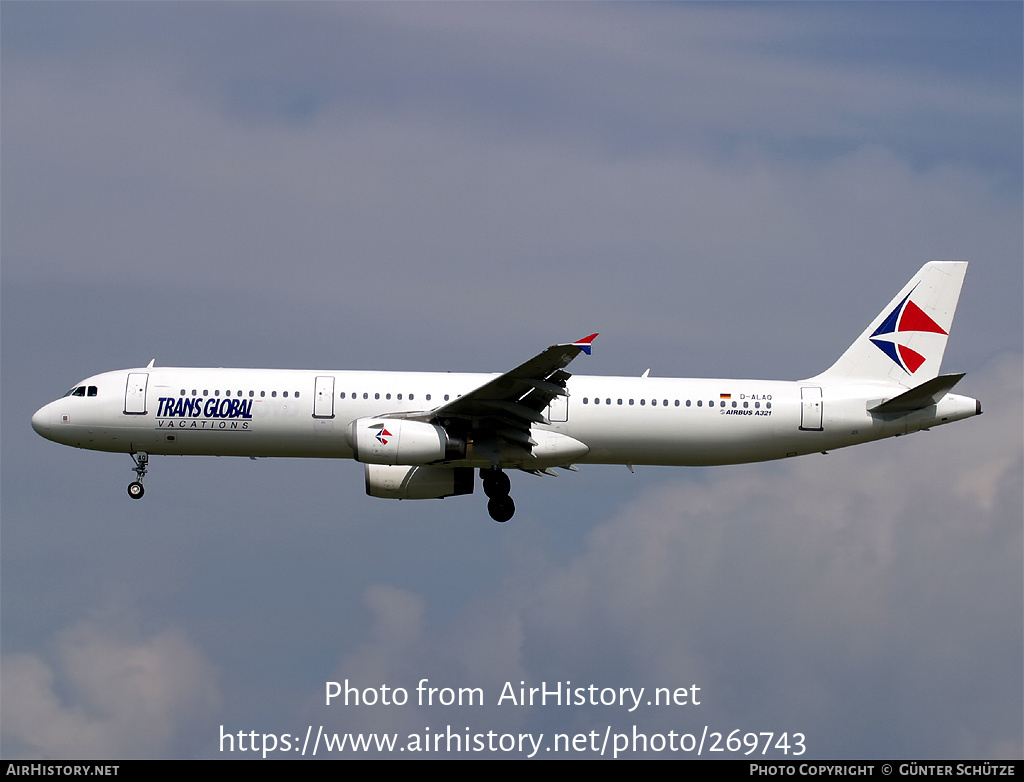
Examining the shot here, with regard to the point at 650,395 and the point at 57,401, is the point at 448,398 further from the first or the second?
the point at 57,401

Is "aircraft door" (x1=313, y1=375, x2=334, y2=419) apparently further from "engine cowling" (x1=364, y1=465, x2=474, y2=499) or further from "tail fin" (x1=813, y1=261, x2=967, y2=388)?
"tail fin" (x1=813, y1=261, x2=967, y2=388)

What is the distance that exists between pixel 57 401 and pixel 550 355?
15.8 m

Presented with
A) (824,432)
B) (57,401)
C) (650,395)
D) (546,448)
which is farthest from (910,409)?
(57,401)

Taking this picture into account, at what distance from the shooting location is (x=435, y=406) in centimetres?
4412

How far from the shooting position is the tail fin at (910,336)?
46.8 metres

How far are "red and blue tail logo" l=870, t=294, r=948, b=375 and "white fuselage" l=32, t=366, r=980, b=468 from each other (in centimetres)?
241

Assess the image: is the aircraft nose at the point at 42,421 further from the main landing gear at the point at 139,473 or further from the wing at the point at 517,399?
the wing at the point at 517,399

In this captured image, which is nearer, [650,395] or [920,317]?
[650,395]

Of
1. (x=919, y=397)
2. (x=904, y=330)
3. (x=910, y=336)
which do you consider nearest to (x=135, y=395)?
(x=919, y=397)

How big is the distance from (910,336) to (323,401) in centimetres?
1896

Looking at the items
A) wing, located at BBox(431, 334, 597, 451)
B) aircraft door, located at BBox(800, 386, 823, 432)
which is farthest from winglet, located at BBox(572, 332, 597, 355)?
aircraft door, located at BBox(800, 386, 823, 432)

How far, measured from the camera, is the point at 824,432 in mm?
45125
